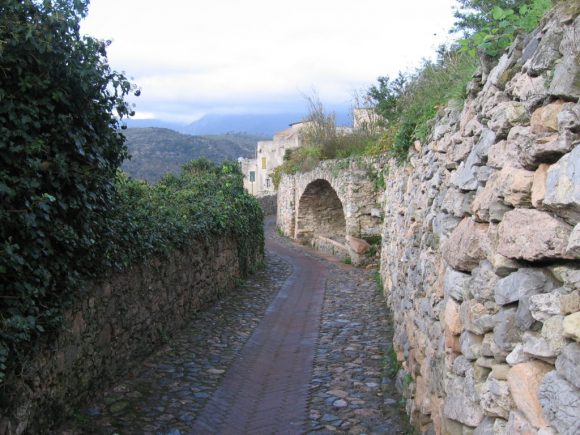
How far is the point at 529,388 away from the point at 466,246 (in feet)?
3.71

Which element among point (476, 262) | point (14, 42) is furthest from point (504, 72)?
point (14, 42)

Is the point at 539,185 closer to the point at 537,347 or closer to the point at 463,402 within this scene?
the point at 537,347

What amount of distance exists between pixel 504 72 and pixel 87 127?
11.2 feet

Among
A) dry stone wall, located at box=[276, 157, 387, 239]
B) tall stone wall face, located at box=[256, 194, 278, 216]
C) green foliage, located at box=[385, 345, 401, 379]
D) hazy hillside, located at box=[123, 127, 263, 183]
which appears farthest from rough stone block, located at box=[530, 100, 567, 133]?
hazy hillside, located at box=[123, 127, 263, 183]

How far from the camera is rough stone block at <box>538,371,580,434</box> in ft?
6.23

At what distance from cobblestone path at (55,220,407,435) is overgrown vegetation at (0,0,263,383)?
124 centimetres

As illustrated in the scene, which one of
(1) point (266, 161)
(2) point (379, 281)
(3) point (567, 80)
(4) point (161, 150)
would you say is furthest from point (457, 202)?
(4) point (161, 150)

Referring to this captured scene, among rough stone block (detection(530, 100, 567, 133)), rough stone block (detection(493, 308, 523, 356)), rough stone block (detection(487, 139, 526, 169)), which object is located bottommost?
rough stone block (detection(493, 308, 523, 356))

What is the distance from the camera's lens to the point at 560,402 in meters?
→ 1.97

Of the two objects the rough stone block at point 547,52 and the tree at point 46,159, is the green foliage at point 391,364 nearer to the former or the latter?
the tree at point 46,159

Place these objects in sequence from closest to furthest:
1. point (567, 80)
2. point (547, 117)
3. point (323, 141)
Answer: point (567, 80) < point (547, 117) < point (323, 141)

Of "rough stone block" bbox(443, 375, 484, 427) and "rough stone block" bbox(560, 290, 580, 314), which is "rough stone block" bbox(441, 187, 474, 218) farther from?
"rough stone block" bbox(560, 290, 580, 314)

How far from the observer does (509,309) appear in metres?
2.58

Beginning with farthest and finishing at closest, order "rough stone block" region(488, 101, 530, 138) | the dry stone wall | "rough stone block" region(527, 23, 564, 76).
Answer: the dry stone wall, "rough stone block" region(488, 101, 530, 138), "rough stone block" region(527, 23, 564, 76)
